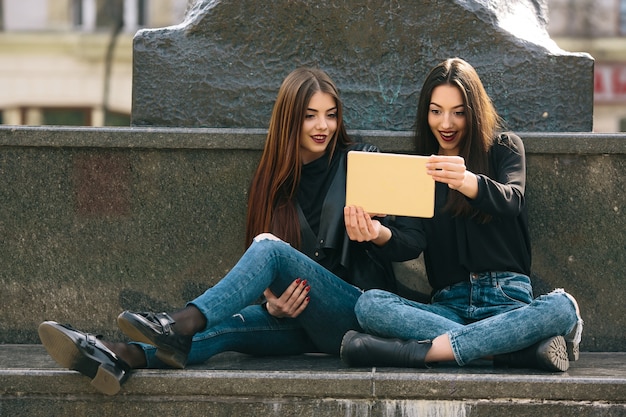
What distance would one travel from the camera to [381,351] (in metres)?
4.18

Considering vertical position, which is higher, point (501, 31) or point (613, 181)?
point (501, 31)

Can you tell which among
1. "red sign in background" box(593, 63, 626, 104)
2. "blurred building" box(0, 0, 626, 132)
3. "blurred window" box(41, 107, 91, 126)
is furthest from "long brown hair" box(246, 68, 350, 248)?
"red sign in background" box(593, 63, 626, 104)

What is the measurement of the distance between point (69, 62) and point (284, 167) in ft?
59.7

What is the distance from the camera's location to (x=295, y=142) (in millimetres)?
4684

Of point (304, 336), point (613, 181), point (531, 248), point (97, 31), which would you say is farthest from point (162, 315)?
point (97, 31)

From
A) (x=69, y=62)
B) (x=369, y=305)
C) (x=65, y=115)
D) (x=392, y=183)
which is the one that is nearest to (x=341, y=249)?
(x=369, y=305)

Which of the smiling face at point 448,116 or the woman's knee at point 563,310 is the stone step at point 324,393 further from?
the smiling face at point 448,116

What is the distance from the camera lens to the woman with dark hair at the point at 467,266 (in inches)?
162

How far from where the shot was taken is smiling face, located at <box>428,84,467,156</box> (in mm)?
4535

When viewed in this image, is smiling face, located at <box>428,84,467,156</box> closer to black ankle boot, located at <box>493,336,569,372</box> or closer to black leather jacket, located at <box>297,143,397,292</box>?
black leather jacket, located at <box>297,143,397,292</box>

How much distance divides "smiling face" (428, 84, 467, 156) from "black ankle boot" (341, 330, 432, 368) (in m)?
0.86

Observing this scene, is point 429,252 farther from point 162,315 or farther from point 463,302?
point 162,315

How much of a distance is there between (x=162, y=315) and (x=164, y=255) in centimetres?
90

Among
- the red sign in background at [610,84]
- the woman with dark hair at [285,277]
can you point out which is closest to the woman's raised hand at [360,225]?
the woman with dark hair at [285,277]
